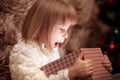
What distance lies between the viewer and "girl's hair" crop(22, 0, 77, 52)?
3.19 feet

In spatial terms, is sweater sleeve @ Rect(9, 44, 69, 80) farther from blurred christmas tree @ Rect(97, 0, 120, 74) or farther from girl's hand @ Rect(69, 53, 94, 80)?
blurred christmas tree @ Rect(97, 0, 120, 74)

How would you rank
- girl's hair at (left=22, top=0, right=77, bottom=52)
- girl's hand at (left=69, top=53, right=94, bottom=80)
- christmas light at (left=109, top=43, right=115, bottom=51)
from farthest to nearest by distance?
christmas light at (left=109, top=43, right=115, bottom=51) < girl's hair at (left=22, top=0, right=77, bottom=52) < girl's hand at (left=69, top=53, right=94, bottom=80)

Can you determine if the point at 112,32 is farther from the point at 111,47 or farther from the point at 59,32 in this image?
the point at 59,32

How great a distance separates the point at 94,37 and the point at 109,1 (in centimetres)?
50

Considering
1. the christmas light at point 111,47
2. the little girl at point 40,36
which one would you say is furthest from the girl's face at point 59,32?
the christmas light at point 111,47

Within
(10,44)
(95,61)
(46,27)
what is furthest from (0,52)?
(95,61)

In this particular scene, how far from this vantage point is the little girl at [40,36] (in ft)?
3.10

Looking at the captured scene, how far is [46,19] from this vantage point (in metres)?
0.99

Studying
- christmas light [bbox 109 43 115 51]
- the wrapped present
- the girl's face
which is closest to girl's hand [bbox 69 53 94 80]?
the wrapped present

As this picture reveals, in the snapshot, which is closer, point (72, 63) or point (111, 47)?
point (72, 63)

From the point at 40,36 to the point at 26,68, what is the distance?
126mm

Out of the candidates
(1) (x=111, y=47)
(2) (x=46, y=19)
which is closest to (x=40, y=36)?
(2) (x=46, y=19)

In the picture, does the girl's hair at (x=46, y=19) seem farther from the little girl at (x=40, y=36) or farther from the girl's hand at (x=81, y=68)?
the girl's hand at (x=81, y=68)

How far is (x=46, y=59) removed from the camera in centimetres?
102
